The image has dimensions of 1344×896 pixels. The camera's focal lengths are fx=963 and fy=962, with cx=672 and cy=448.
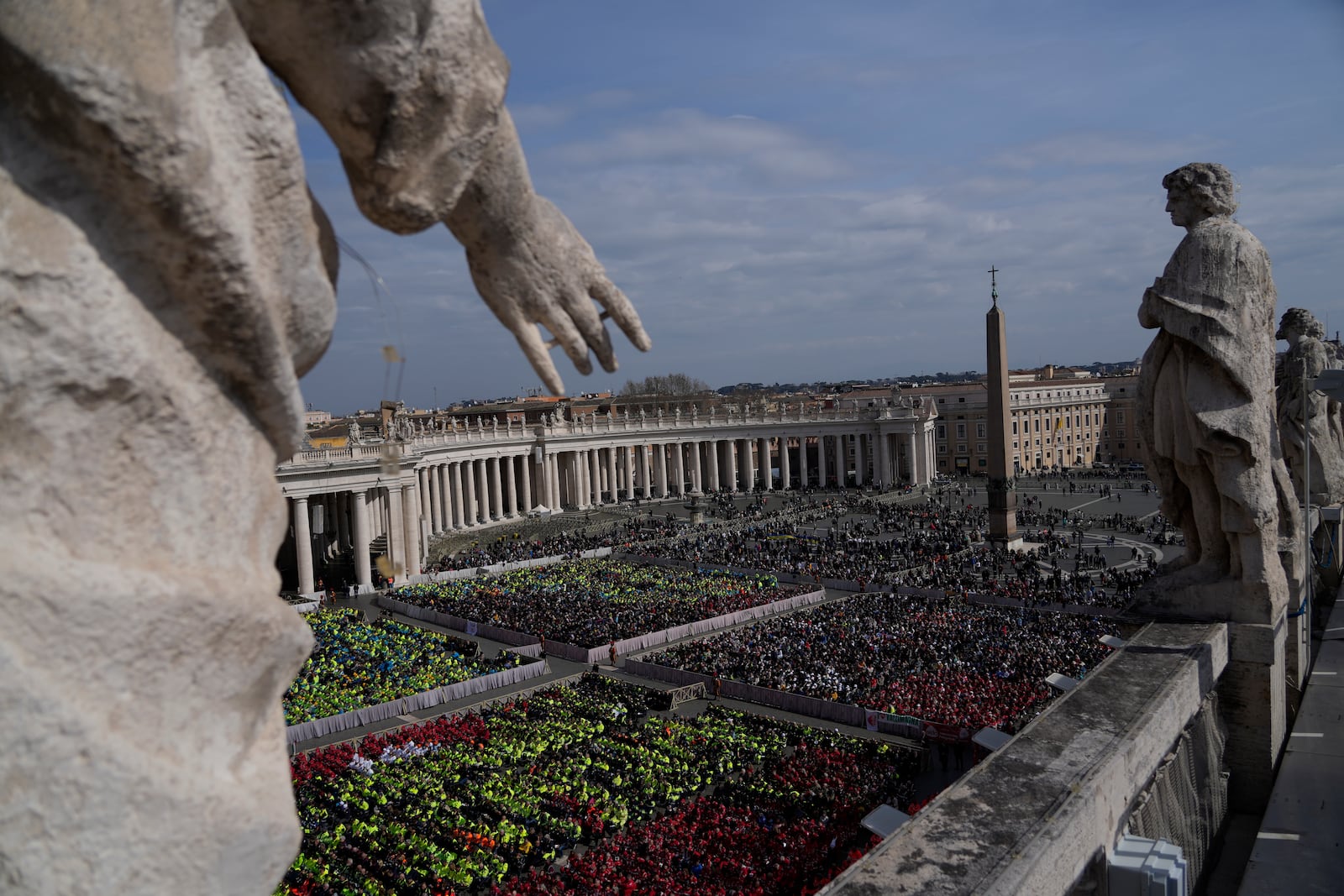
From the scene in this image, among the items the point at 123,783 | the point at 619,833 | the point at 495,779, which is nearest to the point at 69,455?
the point at 123,783

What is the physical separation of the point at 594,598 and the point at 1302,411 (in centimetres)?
2533

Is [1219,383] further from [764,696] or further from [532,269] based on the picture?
[764,696]

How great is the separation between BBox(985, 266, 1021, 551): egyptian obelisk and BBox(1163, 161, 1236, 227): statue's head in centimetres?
3296

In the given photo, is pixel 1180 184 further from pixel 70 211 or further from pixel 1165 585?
pixel 70 211

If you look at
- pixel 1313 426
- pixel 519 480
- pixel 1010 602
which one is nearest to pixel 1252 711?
pixel 1313 426

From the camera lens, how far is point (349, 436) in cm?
4647

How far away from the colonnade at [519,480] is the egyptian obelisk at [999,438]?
1038 inches

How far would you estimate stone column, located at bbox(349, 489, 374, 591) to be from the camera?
43.4m

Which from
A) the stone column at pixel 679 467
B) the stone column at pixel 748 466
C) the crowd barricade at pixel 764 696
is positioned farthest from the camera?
the stone column at pixel 748 466

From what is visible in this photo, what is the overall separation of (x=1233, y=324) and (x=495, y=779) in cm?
1437

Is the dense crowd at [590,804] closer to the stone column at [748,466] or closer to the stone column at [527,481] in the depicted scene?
the stone column at [527,481]

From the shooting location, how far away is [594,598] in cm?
3631

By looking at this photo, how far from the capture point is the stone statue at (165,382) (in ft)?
7.05

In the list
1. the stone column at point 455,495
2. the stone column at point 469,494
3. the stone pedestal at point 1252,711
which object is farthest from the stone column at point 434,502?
the stone pedestal at point 1252,711
